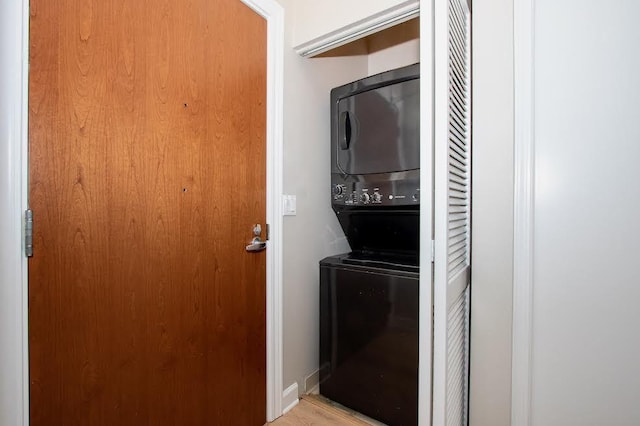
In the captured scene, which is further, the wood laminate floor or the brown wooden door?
the wood laminate floor

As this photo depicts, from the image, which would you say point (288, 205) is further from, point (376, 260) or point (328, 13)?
point (328, 13)

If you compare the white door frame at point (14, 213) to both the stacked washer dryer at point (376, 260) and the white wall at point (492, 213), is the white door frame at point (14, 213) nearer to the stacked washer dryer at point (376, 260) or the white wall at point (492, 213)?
the stacked washer dryer at point (376, 260)

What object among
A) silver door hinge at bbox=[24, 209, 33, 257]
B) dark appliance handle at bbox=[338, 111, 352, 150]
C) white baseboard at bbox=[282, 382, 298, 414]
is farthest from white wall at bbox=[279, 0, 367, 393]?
silver door hinge at bbox=[24, 209, 33, 257]

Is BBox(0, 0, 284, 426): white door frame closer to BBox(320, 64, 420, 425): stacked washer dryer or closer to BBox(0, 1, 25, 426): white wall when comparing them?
BBox(0, 1, 25, 426): white wall

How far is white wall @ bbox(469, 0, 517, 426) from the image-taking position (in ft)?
4.18

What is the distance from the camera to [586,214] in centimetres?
114

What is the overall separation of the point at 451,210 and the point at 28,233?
4.19ft

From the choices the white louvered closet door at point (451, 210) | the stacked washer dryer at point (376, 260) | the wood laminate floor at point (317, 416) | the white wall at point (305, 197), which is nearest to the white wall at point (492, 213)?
the white louvered closet door at point (451, 210)

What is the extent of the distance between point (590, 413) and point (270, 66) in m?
2.00

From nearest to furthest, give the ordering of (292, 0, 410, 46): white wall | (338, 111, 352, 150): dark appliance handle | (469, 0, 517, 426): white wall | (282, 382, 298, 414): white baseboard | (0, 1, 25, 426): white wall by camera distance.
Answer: (0, 1, 25, 426): white wall → (469, 0, 517, 426): white wall → (292, 0, 410, 46): white wall → (282, 382, 298, 414): white baseboard → (338, 111, 352, 150): dark appliance handle

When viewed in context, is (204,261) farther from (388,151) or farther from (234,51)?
(388,151)

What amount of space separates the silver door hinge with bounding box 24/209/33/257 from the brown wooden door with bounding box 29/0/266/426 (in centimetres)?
2

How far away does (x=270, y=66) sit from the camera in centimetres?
160

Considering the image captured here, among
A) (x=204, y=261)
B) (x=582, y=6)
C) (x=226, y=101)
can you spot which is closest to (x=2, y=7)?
(x=226, y=101)
